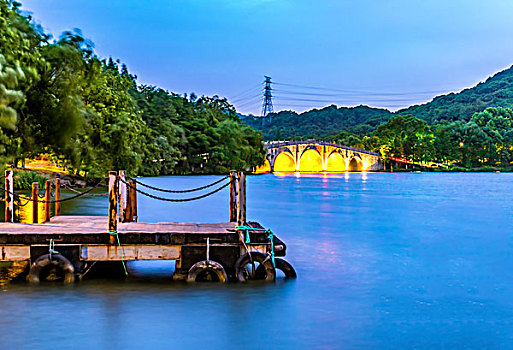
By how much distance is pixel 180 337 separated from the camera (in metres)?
8.43

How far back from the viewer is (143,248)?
34.0 ft

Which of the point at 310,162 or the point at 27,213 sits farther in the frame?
the point at 310,162

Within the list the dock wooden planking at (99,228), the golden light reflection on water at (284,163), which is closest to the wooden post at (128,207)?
the dock wooden planking at (99,228)

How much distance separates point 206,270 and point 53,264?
9.66 feet

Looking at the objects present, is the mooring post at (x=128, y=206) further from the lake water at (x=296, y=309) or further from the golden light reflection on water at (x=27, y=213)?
the golden light reflection on water at (x=27, y=213)

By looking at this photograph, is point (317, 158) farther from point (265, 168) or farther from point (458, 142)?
point (458, 142)

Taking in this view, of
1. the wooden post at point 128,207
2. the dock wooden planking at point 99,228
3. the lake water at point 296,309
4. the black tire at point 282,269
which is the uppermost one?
the wooden post at point 128,207

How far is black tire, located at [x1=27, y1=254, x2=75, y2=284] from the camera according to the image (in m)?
10.3

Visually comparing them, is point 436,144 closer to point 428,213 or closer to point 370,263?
point 428,213

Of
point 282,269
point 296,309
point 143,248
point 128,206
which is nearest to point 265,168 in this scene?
point 128,206

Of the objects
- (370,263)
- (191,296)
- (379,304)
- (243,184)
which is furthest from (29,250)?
(370,263)

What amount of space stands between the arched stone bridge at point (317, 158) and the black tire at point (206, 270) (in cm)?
10344

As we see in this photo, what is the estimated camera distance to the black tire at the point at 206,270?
34.4 feet

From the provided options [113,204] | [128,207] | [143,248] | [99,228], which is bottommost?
[143,248]
